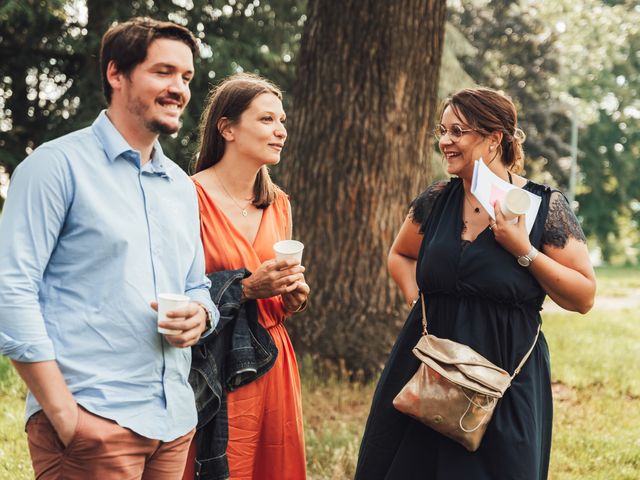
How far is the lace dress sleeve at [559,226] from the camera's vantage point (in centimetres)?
315

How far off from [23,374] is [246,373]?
3.57 ft

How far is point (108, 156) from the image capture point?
2.33 metres

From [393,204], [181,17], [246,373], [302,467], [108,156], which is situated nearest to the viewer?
[108,156]

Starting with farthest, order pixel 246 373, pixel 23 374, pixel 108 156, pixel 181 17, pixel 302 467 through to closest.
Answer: pixel 181 17 → pixel 302 467 → pixel 246 373 → pixel 108 156 → pixel 23 374

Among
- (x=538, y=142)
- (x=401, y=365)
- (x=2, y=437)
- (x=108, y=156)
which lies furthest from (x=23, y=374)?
(x=538, y=142)

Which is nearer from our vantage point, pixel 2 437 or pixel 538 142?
pixel 2 437

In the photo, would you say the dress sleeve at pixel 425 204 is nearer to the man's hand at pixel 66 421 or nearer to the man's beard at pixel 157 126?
the man's beard at pixel 157 126

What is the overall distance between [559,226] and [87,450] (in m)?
2.02

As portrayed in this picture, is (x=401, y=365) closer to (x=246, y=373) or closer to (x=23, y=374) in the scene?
(x=246, y=373)

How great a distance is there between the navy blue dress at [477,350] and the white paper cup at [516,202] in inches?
8.1

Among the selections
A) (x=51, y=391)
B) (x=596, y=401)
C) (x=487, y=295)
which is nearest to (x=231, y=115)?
(x=487, y=295)

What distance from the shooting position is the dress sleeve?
3514mm

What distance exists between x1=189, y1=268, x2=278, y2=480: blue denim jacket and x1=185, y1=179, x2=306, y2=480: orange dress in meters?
0.10

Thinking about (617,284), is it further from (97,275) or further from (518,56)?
(97,275)
